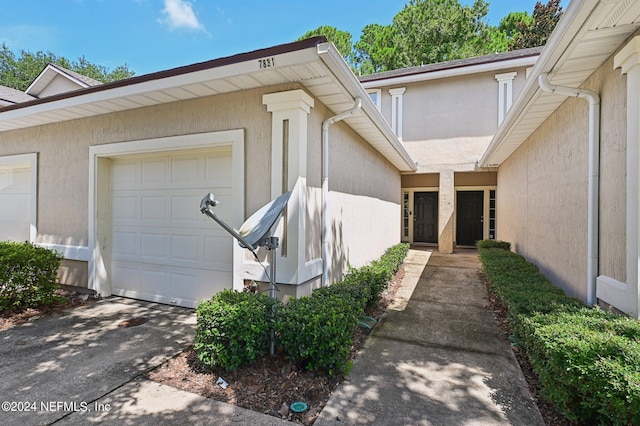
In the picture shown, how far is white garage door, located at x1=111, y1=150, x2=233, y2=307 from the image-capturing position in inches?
181

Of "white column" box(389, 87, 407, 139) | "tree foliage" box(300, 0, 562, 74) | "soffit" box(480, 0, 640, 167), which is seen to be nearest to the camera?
"soffit" box(480, 0, 640, 167)

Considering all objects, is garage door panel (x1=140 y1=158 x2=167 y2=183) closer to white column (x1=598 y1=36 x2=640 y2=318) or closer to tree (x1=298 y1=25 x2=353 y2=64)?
white column (x1=598 y1=36 x2=640 y2=318)

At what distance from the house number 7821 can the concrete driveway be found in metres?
3.20

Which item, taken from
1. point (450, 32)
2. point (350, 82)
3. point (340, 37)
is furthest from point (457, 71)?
point (340, 37)

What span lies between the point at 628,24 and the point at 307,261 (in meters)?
3.72

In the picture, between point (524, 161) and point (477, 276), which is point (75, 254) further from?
point (524, 161)

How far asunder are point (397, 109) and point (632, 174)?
9733 millimetres

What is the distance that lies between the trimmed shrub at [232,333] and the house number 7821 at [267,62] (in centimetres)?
242

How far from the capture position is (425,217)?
13398 millimetres

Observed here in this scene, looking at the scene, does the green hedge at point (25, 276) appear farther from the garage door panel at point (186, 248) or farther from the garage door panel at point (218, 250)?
the garage door panel at point (218, 250)

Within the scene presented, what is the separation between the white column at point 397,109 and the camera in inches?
461

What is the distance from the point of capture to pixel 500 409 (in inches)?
99.5

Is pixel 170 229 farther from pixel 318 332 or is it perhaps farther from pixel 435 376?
pixel 435 376

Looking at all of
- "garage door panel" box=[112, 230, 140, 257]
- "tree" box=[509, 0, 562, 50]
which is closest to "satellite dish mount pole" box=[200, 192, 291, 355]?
"garage door panel" box=[112, 230, 140, 257]
